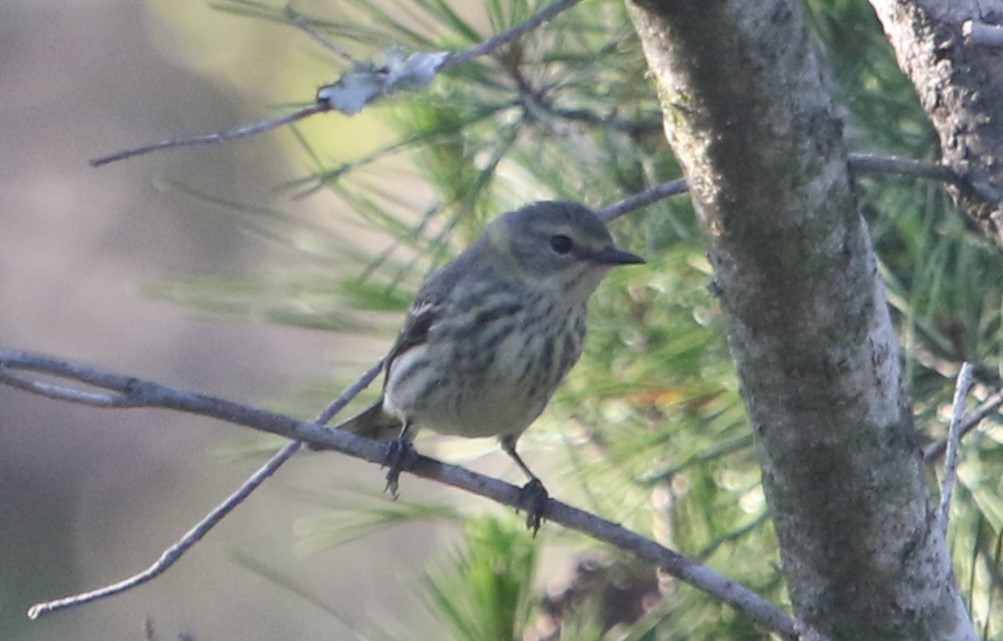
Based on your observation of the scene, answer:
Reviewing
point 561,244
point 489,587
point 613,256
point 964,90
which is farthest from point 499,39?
point 561,244

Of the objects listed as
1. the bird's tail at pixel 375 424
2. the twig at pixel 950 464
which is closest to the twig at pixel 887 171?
the twig at pixel 950 464

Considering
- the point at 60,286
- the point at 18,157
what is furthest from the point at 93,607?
the point at 18,157

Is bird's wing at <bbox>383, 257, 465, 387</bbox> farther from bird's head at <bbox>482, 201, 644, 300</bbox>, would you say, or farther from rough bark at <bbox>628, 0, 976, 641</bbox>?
rough bark at <bbox>628, 0, 976, 641</bbox>

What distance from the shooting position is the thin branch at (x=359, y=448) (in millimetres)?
1590

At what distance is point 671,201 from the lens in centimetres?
274

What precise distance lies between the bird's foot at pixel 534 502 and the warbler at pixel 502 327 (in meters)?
0.07

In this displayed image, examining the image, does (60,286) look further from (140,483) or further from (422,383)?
(422,383)

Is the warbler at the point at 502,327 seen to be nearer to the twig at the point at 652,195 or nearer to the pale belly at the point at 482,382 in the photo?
the pale belly at the point at 482,382

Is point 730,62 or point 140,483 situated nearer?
point 730,62

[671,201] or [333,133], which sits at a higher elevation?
[333,133]

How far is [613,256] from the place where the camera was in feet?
9.02

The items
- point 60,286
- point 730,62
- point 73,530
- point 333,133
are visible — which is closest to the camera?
point 730,62

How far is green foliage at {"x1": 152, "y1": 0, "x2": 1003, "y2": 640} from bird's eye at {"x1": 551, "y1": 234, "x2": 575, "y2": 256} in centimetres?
9

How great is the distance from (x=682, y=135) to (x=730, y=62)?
0.37 ft
